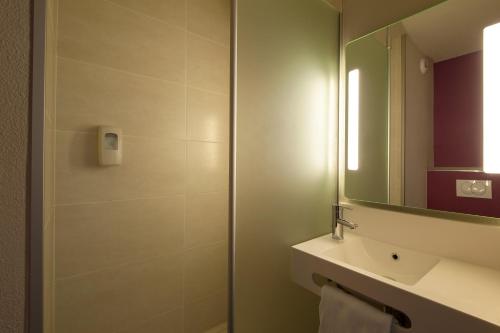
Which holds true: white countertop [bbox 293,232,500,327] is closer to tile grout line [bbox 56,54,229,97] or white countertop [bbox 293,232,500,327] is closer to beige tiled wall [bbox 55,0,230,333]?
beige tiled wall [bbox 55,0,230,333]

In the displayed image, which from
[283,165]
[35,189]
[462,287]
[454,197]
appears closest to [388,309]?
[462,287]

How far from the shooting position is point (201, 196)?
1406mm

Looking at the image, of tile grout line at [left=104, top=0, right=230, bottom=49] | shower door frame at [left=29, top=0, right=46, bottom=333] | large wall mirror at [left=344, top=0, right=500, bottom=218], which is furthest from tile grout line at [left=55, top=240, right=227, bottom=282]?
tile grout line at [left=104, top=0, right=230, bottom=49]

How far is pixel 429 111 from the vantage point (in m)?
0.94

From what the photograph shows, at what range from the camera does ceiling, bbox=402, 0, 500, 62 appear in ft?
2.74

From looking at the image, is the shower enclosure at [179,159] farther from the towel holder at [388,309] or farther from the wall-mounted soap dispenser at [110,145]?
the towel holder at [388,309]

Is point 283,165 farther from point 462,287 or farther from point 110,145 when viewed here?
point 110,145

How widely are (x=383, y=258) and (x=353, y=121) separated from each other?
67 centimetres

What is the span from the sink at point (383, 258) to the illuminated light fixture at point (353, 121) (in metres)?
0.38

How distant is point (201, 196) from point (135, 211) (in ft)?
1.24

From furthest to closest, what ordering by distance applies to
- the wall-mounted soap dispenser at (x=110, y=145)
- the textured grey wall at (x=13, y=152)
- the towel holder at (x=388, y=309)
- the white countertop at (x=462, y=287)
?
1. the wall-mounted soap dispenser at (x=110, y=145)
2. the towel holder at (x=388, y=309)
3. the white countertop at (x=462, y=287)
4. the textured grey wall at (x=13, y=152)

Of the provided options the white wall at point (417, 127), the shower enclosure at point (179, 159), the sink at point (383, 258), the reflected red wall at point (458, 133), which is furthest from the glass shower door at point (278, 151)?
the reflected red wall at point (458, 133)

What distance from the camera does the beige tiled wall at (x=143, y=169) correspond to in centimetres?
99

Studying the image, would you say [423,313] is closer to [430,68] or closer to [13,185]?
[430,68]
